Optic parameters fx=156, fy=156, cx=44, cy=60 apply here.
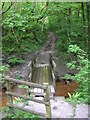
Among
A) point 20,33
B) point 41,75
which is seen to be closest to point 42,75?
point 41,75

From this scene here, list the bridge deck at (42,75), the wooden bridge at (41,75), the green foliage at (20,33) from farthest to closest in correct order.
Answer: the green foliage at (20,33), the bridge deck at (42,75), the wooden bridge at (41,75)

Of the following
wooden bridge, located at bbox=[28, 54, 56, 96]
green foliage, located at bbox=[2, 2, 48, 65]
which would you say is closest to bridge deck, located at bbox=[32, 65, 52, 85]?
wooden bridge, located at bbox=[28, 54, 56, 96]

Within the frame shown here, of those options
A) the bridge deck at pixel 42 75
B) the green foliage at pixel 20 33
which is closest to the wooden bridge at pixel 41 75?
the bridge deck at pixel 42 75

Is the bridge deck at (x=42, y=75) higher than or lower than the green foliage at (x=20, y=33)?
lower

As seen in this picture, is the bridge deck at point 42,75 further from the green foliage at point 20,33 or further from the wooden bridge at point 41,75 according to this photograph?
the green foliage at point 20,33

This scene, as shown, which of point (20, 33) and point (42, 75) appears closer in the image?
point (42, 75)

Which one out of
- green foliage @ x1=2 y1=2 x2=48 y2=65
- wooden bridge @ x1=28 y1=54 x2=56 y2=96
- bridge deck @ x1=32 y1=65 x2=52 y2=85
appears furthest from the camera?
green foliage @ x1=2 y1=2 x2=48 y2=65

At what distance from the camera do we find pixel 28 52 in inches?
510

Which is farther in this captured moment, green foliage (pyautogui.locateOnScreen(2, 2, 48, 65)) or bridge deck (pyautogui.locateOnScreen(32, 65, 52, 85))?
green foliage (pyautogui.locateOnScreen(2, 2, 48, 65))

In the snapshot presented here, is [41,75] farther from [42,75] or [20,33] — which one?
[20,33]

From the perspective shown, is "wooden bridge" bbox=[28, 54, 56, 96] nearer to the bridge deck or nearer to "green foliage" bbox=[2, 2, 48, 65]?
the bridge deck

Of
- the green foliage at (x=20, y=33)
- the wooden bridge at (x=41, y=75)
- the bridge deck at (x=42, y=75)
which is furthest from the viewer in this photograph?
the green foliage at (x=20, y=33)

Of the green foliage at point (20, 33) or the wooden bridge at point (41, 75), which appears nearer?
the wooden bridge at point (41, 75)

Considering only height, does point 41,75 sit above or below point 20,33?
below
